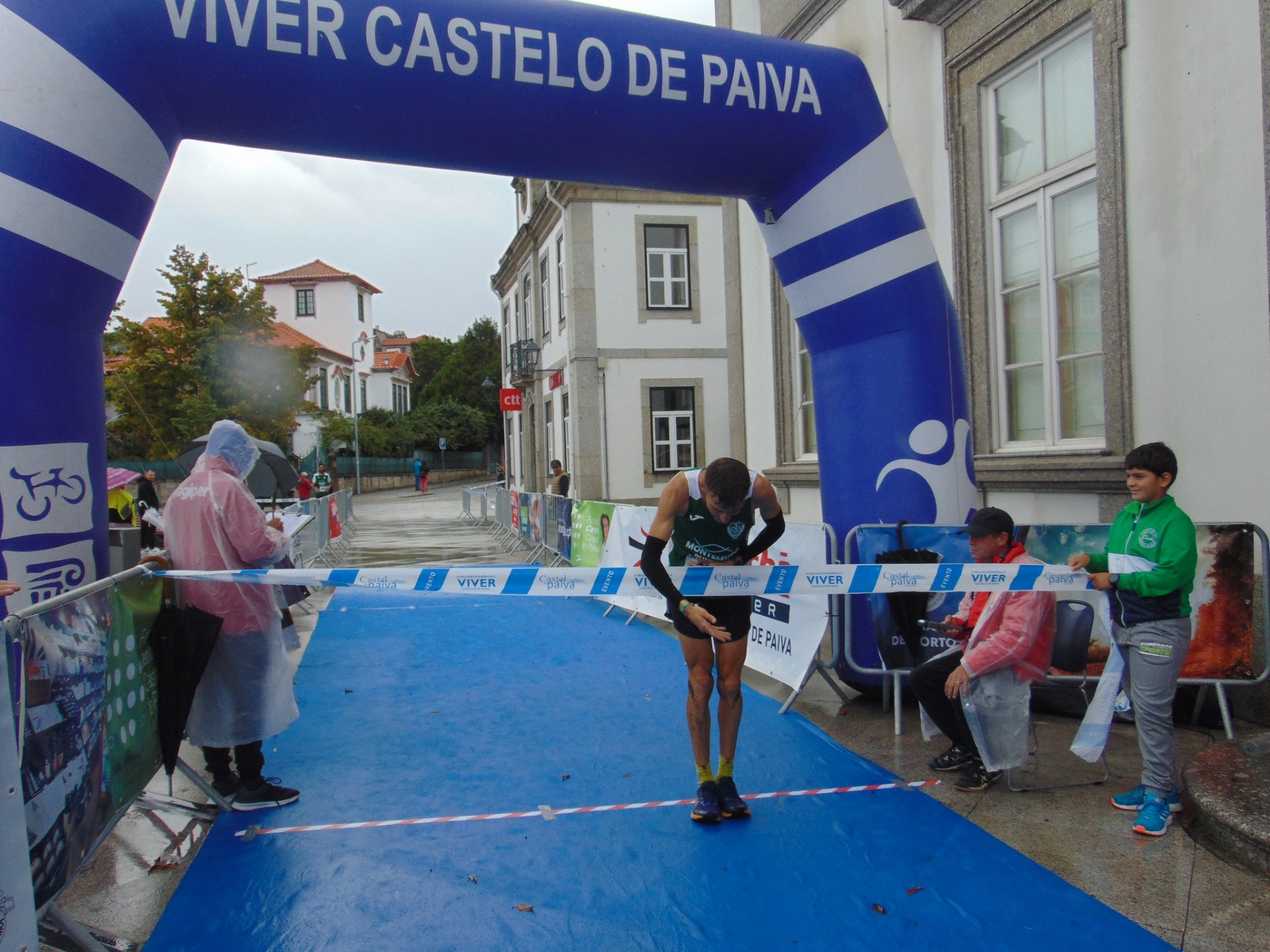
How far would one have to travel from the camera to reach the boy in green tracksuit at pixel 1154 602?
383 cm

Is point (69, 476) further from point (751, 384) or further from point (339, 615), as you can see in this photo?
point (751, 384)

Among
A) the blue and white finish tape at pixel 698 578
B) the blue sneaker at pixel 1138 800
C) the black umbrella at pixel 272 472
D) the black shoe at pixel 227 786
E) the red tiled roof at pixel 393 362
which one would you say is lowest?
the blue sneaker at pixel 1138 800

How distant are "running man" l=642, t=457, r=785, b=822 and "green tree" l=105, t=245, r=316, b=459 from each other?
27.4m

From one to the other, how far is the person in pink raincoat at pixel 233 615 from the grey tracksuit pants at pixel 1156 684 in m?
3.87

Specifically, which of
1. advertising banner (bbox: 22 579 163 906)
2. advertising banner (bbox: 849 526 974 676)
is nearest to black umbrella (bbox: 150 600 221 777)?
advertising banner (bbox: 22 579 163 906)

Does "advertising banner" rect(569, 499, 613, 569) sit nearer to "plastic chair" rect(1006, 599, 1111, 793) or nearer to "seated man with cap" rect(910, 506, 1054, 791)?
"plastic chair" rect(1006, 599, 1111, 793)

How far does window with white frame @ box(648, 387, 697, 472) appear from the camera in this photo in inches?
896

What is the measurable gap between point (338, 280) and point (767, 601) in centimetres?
6178

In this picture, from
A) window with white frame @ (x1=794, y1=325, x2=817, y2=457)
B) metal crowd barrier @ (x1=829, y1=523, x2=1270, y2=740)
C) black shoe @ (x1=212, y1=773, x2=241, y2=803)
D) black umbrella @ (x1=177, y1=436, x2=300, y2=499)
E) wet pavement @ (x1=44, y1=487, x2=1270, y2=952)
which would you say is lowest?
wet pavement @ (x1=44, y1=487, x2=1270, y2=952)

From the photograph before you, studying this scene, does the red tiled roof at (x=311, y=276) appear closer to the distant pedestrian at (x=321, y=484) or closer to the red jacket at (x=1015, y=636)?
the distant pedestrian at (x=321, y=484)

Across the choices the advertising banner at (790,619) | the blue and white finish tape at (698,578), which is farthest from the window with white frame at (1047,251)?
the blue and white finish tape at (698,578)

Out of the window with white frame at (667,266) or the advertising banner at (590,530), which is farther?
A: the window with white frame at (667,266)

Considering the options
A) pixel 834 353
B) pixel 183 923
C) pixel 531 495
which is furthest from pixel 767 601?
pixel 531 495

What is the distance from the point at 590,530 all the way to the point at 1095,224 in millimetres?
6445
